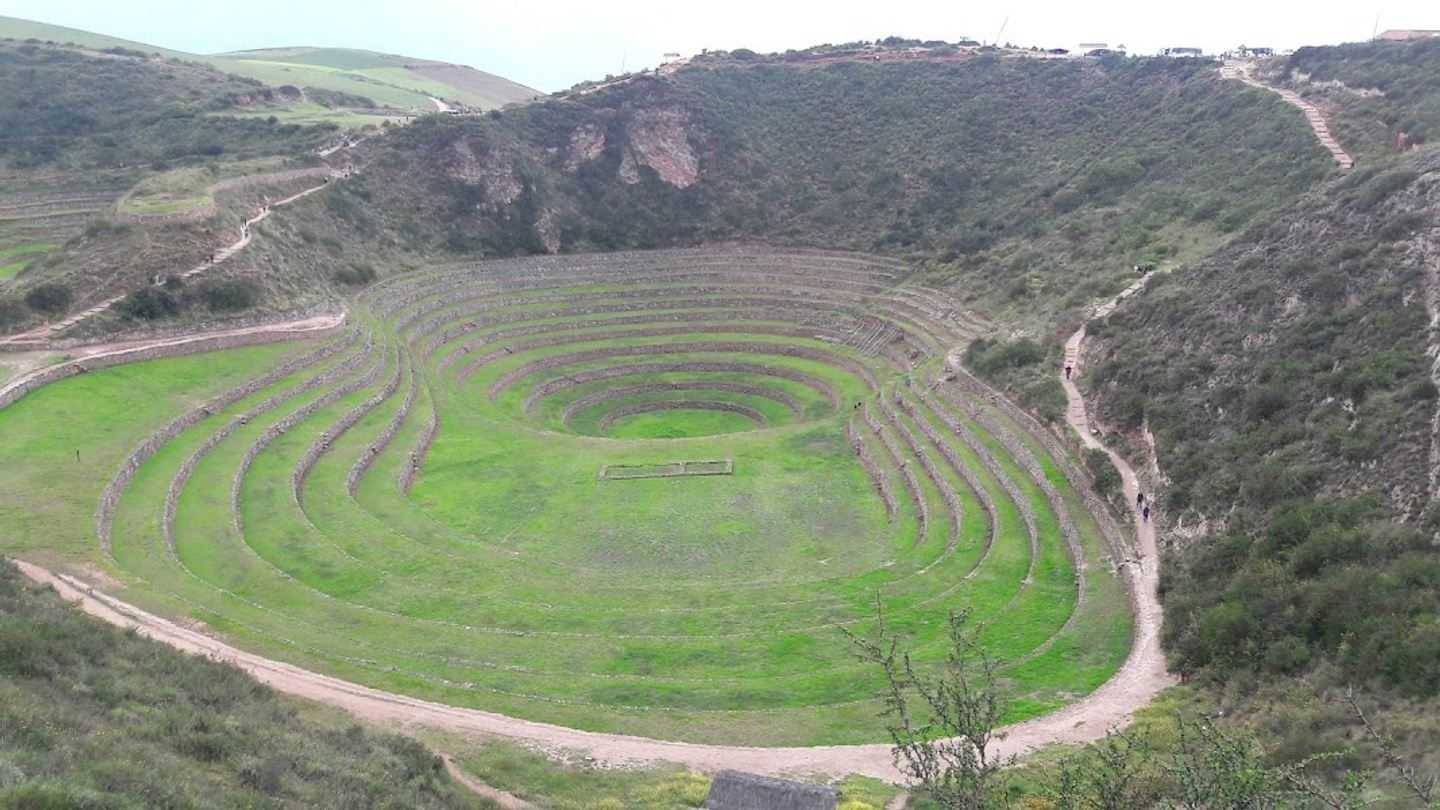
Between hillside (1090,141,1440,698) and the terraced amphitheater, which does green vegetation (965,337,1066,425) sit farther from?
hillside (1090,141,1440,698)

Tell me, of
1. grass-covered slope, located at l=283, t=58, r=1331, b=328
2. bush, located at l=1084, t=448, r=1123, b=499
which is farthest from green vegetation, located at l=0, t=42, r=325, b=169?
bush, located at l=1084, t=448, r=1123, b=499

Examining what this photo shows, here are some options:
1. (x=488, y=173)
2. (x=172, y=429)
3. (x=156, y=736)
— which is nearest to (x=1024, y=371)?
(x=172, y=429)

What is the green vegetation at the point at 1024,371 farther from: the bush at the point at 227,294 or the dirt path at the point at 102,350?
the bush at the point at 227,294

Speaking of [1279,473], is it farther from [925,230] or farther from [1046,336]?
[925,230]

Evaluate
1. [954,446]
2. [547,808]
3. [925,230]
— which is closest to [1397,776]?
[547,808]

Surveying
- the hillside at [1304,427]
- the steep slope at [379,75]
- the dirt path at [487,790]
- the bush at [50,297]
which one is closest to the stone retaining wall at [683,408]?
the hillside at [1304,427]

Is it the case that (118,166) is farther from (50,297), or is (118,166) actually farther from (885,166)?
(885,166)
